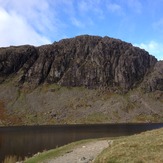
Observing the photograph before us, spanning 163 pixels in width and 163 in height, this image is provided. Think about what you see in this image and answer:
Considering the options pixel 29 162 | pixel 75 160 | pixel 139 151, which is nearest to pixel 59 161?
pixel 75 160

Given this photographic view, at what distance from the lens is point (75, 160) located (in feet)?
103

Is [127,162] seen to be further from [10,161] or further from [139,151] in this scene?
[10,161]

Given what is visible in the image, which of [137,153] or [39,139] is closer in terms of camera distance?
[137,153]

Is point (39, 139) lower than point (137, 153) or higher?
lower

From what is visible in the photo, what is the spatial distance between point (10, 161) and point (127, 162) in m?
28.0

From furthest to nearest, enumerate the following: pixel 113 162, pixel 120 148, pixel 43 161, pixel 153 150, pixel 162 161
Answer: pixel 43 161, pixel 120 148, pixel 153 150, pixel 113 162, pixel 162 161

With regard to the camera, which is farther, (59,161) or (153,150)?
(59,161)

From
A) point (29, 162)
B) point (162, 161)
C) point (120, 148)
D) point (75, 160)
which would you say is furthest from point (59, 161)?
point (162, 161)

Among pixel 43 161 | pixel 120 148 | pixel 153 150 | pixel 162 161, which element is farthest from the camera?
pixel 43 161

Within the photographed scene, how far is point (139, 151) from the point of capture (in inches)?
901

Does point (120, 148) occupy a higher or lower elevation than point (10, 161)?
higher

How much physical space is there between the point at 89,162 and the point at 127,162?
309 inches

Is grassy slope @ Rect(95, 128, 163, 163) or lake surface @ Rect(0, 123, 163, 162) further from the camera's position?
lake surface @ Rect(0, 123, 163, 162)

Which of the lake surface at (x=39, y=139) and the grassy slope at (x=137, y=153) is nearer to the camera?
the grassy slope at (x=137, y=153)
